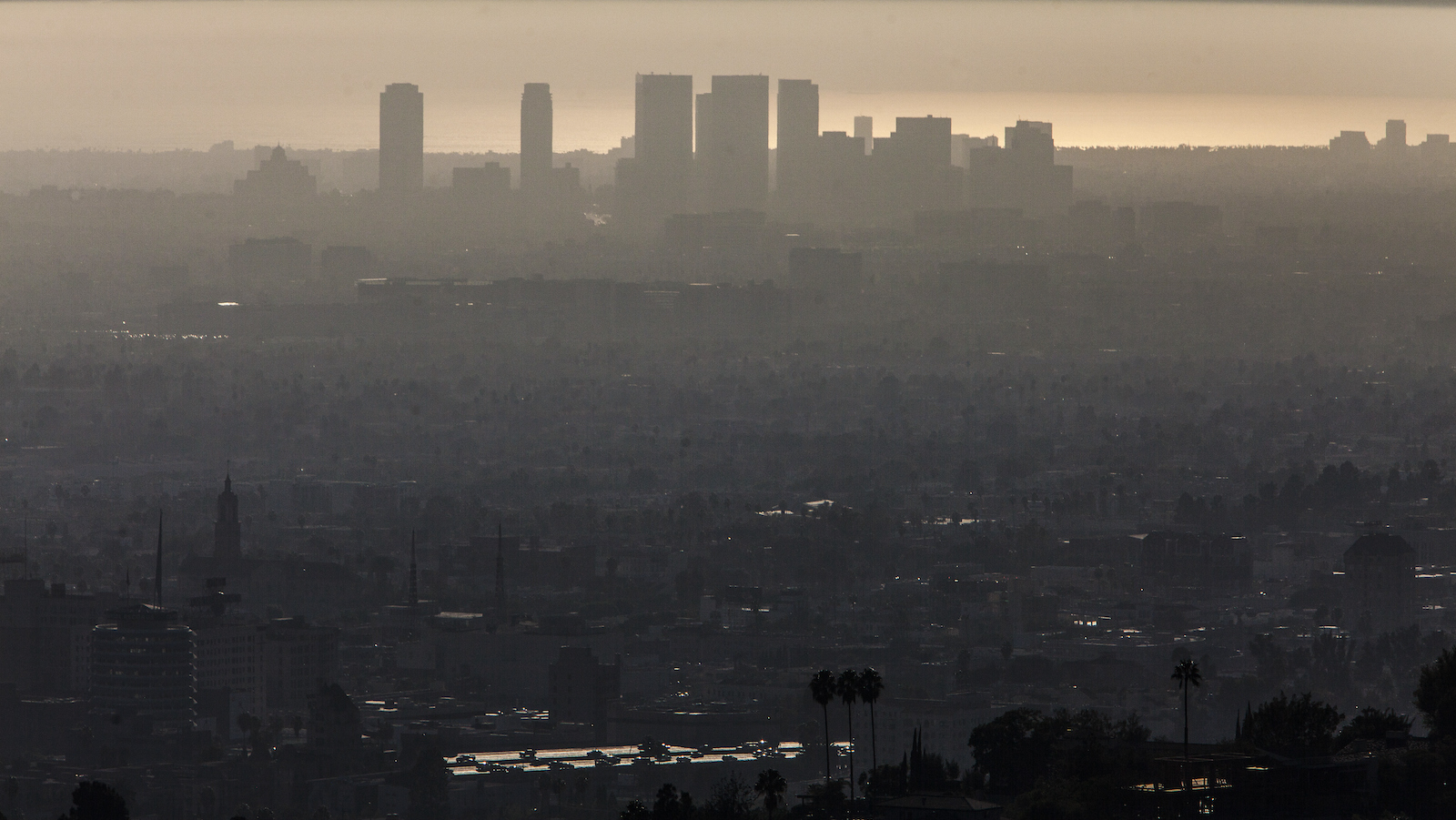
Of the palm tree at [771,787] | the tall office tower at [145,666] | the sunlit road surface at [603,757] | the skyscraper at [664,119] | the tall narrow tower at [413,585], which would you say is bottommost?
the sunlit road surface at [603,757]

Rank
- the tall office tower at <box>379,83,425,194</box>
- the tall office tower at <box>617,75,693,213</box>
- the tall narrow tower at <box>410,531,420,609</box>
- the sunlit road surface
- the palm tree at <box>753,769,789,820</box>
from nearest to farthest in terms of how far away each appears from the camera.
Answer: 1. the palm tree at <box>753,769,789,820</box>
2. the sunlit road surface
3. the tall narrow tower at <box>410,531,420,609</box>
4. the tall office tower at <box>379,83,425,194</box>
5. the tall office tower at <box>617,75,693,213</box>

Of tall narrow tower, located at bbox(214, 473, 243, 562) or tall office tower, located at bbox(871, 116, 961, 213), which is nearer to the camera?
tall narrow tower, located at bbox(214, 473, 243, 562)

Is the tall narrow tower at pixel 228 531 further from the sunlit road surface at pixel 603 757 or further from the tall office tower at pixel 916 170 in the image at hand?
the tall office tower at pixel 916 170

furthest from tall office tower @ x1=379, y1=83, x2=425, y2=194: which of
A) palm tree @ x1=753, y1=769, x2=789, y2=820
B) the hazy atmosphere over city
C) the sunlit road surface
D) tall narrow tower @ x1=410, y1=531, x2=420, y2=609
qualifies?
palm tree @ x1=753, y1=769, x2=789, y2=820

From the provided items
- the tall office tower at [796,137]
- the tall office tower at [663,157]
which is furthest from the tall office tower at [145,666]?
the tall office tower at [663,157]

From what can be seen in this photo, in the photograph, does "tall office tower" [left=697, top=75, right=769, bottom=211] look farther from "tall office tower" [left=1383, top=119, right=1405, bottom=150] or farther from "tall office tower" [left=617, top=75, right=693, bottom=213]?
"tall office tower" [left=1383, top=119, right=1405, bottom=150]

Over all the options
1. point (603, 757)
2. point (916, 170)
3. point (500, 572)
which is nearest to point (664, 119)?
point (916, 170)
